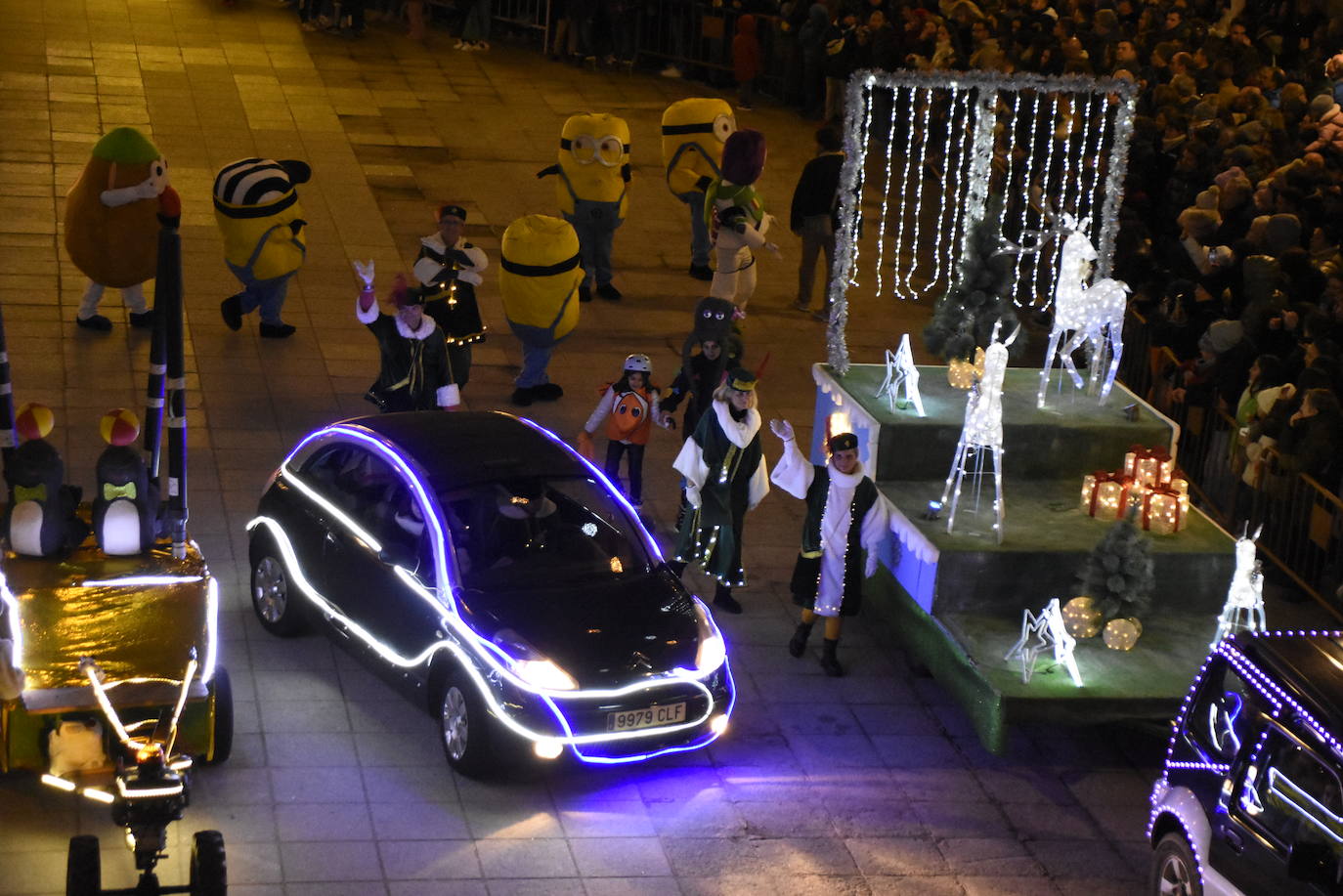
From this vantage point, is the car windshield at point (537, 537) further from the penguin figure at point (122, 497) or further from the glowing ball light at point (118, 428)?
the glowing ball light at point (118, 428)

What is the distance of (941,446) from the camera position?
12.0 meters

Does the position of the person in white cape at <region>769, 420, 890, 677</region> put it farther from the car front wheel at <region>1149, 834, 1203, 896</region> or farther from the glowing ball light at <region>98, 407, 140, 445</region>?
the glowing ball light at <region>98, 407, 140, 445</region>

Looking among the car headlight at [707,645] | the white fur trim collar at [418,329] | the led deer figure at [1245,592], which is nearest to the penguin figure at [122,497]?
the car headlight at [707,645]

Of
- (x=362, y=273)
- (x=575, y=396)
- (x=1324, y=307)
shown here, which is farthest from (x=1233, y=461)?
(x=362, y=273)

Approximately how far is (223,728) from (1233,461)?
24.2 ft

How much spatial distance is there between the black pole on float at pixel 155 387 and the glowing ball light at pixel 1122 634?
532 cm

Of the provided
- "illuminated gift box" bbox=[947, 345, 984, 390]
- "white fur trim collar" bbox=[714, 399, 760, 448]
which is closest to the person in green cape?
"white fur trim collar" bbox=[714, 399, 760, 448]

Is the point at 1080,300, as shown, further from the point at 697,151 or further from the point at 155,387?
the point at 697,151

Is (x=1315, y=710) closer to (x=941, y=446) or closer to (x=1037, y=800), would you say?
(x=1037, y=800)

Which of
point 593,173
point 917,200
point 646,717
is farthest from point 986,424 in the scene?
point 917,200

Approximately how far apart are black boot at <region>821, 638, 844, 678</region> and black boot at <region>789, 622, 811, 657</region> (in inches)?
5.6

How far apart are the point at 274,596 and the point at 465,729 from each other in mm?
1932

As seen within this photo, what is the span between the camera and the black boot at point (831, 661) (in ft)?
36.4

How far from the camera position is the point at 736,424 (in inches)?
446
